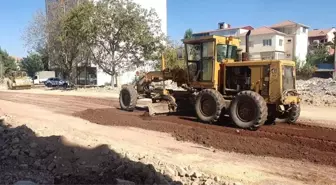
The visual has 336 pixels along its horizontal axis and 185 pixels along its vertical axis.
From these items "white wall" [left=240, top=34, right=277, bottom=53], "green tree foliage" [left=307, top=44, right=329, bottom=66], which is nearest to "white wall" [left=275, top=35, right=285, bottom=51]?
"white wall" [left=240, top=34, right=277, bottom=53]

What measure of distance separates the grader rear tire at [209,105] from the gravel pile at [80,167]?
4.74 m

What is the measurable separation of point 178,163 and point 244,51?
6.62m

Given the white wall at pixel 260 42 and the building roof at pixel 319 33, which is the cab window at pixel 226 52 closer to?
the white wall at pixel 260 42

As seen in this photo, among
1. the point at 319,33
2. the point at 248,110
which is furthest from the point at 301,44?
the point at 248,110

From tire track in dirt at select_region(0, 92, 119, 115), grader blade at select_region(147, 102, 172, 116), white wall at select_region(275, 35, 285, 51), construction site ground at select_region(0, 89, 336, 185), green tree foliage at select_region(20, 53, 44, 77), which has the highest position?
white wall at select_region(275, 35, 285, 51)

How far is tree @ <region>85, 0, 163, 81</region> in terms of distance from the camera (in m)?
34.3

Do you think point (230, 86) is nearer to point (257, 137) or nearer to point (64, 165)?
point (257, 137)

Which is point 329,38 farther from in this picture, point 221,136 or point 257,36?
point 221,136

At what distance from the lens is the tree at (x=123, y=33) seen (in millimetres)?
34281

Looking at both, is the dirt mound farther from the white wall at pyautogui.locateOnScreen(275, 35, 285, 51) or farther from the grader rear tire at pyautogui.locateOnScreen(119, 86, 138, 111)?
the white wall at pyautogui.locateOnScreen(275, 35, 285, 51)

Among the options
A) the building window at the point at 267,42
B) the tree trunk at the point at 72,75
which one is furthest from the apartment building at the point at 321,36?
the tree trunk at the point at 72,75

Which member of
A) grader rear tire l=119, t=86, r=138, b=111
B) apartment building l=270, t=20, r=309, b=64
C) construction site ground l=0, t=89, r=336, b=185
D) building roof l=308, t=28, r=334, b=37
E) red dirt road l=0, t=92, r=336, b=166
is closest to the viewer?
construction site ground l=0, t=89, r=336, b=185

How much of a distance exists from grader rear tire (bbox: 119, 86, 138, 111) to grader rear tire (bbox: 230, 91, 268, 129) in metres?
5.42

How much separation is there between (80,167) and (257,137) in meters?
5.19
